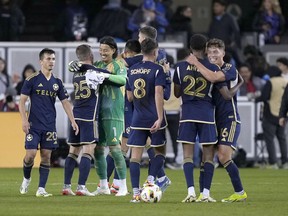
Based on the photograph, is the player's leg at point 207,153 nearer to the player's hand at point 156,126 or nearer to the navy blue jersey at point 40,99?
the player's hand at point 156,126

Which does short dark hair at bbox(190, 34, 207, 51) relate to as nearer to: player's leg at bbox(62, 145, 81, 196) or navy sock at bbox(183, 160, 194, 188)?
navy sock at bbox(183, 160, 194, 188)

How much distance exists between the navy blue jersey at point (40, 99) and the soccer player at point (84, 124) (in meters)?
0.40

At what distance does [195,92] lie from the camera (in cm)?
1680

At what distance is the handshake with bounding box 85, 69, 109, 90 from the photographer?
17.8m

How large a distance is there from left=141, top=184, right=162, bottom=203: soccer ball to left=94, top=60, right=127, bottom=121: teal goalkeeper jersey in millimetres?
2055

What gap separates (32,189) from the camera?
1961 cm

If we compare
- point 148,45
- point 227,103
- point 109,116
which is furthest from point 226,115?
point 109,116

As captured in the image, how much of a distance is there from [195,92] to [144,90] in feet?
2.29

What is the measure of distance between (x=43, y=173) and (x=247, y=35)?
1521 centimetres

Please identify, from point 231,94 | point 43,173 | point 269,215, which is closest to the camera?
point 269,215

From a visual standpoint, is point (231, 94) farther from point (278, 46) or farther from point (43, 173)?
point (278, 46)

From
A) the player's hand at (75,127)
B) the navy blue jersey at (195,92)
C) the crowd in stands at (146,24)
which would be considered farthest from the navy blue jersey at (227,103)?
the crowd in stands at (146,24)

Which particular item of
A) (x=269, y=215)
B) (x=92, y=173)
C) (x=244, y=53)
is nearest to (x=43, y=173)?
(x=269, y=215)

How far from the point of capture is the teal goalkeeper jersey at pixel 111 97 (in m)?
18.5
